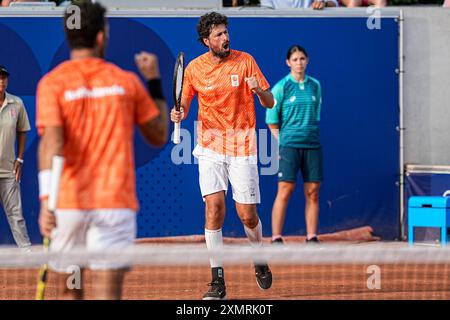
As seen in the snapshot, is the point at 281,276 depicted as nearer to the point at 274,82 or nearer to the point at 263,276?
the point at 263,276

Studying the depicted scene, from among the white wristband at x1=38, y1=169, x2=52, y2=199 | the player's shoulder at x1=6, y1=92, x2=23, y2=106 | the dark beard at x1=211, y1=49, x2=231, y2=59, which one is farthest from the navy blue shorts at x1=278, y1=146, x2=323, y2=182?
the white wristband at x1=38, y1=169, x2=52, y2=199

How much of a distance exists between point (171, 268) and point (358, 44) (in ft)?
12.8

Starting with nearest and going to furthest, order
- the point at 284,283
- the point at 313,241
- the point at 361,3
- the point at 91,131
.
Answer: the point at 91,131 → the point at 284,283 → the point at 313,241 → the point at 361,3

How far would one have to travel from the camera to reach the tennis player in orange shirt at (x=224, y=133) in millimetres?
8008

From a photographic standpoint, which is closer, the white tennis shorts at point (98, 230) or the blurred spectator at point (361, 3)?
the white tennis shorts at point (98, 230)

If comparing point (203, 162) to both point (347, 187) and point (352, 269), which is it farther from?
point (347, 187)

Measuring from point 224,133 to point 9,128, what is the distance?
151 inches

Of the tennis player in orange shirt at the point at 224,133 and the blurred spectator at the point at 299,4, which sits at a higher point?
the blurred spectator at the point at 299,4

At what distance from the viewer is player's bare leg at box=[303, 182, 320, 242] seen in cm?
1133

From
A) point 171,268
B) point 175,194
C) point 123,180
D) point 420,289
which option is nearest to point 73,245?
point 123,180

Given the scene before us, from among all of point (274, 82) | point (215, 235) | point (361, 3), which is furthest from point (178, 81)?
point (361, 3)

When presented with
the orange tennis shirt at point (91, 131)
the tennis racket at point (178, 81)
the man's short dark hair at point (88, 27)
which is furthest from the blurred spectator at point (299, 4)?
the orange tennis shirt at point (91, 131)

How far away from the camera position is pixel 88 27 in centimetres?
480

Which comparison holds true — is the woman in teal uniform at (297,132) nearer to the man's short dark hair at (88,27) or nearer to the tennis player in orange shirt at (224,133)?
the tennis player in orange shirt at (224,133)
